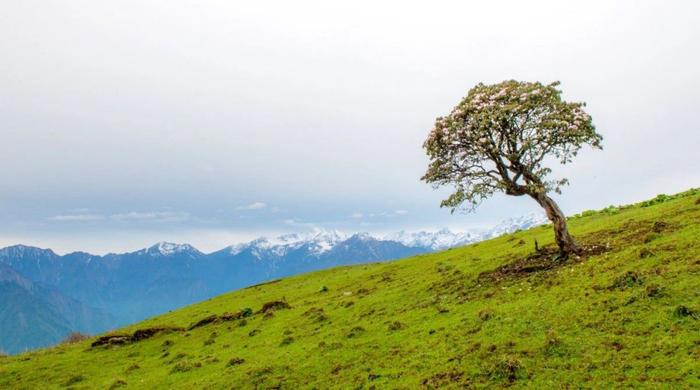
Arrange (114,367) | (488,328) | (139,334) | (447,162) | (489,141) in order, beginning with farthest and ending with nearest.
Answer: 1. (139,334)
2. (114,367)
3. (447,162)
4. (489,141)
5. (488,328)

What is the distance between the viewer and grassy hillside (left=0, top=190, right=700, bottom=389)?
15336 millimetres

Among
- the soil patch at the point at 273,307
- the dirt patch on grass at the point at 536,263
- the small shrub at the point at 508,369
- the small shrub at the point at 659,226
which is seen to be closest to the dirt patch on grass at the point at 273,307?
the soil patch at the point at 273,307

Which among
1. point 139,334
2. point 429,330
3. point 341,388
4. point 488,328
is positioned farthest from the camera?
point 139,334

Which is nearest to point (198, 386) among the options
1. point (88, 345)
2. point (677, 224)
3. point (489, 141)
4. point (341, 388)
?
point (341, 388)

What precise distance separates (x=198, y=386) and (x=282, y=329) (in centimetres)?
1131

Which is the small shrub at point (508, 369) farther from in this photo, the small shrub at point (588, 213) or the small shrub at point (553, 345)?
the small shrub at point (588, 213)

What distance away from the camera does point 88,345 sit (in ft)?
144

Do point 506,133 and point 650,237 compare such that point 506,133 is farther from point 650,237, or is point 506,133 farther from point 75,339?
point 75,339

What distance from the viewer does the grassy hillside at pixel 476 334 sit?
15.3 m

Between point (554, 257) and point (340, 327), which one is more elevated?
point (554, 257)

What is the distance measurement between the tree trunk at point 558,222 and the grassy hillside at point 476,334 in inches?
44.5

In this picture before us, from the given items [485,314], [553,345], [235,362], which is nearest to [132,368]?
[235,362]

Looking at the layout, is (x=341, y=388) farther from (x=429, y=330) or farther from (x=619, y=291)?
(x=619, y=291)

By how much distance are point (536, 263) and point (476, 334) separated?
11.8m
